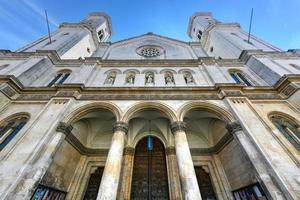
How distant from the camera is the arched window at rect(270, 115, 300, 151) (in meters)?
6.75

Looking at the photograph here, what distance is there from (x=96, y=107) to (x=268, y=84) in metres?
10.5

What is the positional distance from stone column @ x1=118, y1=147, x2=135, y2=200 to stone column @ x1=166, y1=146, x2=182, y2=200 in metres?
2.06

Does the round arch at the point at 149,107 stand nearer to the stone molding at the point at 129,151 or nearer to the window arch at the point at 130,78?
the stone molding at the point at 129,151

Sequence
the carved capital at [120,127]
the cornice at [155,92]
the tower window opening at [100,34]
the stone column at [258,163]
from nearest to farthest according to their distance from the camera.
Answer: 1. the stone column at [258,163]
2. the carved capital at [120,127]
3. the cornice at [155,92]
4. the tower window opening at [100,34]

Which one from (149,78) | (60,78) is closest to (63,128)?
(60,78)

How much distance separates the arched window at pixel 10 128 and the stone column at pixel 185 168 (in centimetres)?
749

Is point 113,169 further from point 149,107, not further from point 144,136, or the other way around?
point 144,136

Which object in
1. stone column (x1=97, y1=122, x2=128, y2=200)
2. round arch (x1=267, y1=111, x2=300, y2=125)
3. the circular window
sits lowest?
stone column (x1=97, y1=122, x2=128, y2=200)

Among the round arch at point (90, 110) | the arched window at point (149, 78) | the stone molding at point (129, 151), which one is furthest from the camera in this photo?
the arched window at point (149, 78)

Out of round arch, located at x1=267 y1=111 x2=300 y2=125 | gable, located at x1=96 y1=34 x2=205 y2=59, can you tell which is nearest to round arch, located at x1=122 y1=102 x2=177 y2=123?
round arch, located at x1=267 y1=111 x2=300 y2=125

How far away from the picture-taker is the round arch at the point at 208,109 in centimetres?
747

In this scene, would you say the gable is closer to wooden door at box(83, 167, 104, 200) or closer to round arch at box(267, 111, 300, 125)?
round arch at box(267, 111, 300, 125)

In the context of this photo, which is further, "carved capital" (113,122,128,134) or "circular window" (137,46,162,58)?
"circular window" (137,46,162,58)

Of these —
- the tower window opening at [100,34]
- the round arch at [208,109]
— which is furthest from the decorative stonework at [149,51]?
the tower window opening at [100,34]
